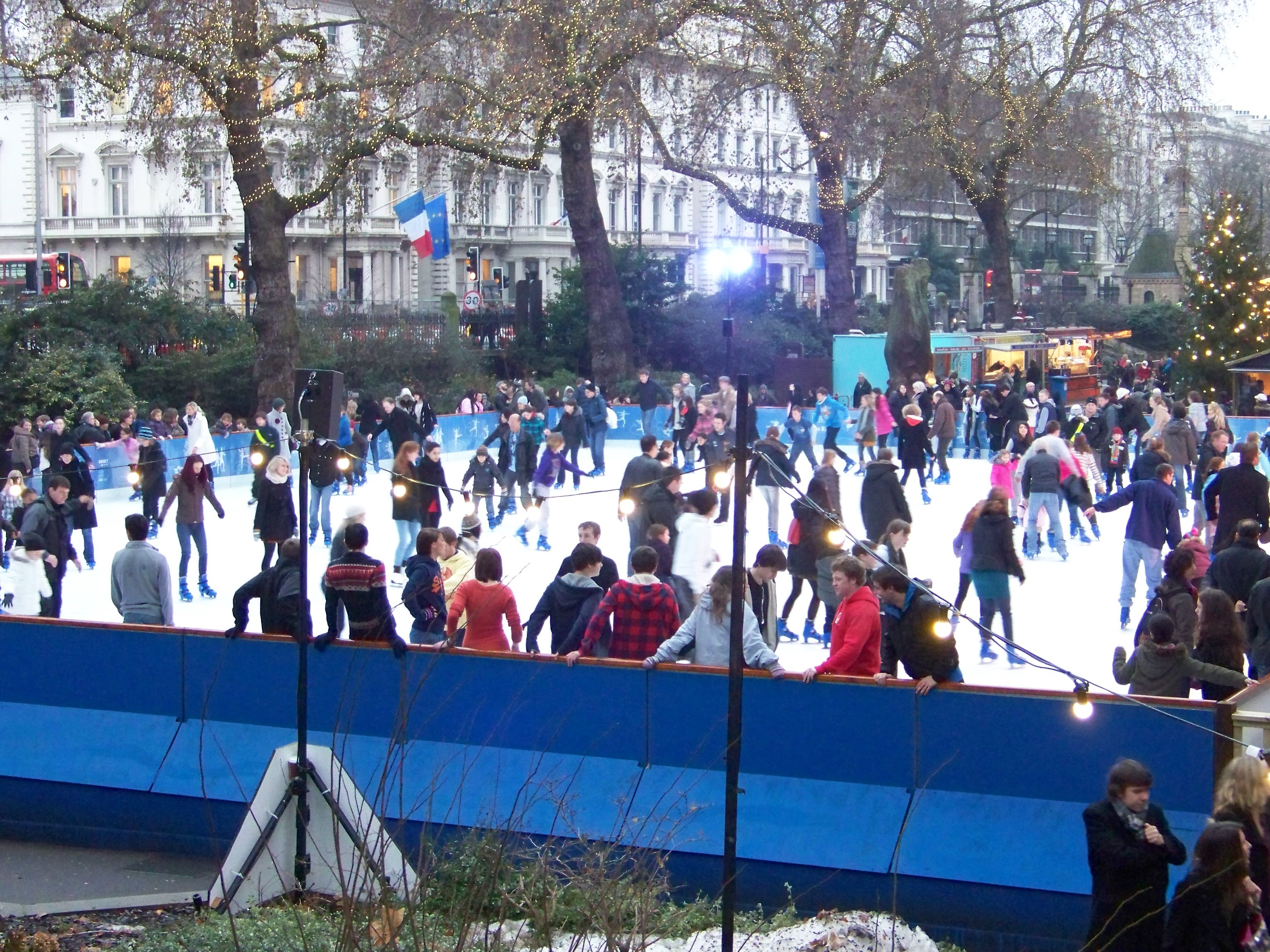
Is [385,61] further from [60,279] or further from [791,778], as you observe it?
[791,778]

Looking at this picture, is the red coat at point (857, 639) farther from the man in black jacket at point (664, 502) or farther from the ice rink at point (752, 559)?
the man in black jacket at point (664, 502)

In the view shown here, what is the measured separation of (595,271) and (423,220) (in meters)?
4.09

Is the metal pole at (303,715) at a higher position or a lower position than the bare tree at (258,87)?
lower

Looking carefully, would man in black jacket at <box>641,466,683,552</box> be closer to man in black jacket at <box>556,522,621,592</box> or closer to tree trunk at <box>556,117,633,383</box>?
man in black jacket at <box>556,522,621,592</box>

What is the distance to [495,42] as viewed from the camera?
90.9 feet

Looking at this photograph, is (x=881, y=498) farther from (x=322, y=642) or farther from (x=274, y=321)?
(x=274, y=321)

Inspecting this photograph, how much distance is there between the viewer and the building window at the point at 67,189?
55688 millimetres

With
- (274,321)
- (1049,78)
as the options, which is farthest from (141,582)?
(1049,78)

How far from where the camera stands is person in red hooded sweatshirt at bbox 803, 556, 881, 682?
26.4ft

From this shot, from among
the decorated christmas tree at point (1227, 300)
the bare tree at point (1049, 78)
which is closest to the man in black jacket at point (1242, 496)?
the decorated christmas tree at point (1227, 300)

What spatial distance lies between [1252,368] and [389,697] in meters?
22.6

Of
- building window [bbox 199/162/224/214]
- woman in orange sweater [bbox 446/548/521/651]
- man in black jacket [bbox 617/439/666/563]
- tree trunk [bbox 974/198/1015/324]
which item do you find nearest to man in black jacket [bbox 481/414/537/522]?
man in black jacket [bbox 617/439/666/563]

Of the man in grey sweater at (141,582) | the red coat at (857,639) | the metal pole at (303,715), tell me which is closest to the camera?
the metal pole at (303,715)

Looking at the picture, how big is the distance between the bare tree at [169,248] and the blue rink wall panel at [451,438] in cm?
2488
